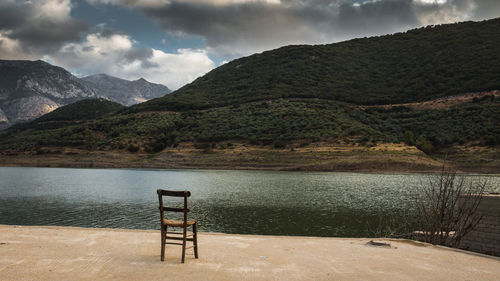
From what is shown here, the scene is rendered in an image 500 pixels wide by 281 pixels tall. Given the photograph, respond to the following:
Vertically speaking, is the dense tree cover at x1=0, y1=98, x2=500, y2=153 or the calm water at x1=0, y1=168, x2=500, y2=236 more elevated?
the dense tree cover at x1=0, y1=98, x2=500, y2=153

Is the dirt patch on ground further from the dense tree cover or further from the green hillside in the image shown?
the dense tree cover

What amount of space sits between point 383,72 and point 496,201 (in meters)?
116

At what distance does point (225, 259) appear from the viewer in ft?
24.5

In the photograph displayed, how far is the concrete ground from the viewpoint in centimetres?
624

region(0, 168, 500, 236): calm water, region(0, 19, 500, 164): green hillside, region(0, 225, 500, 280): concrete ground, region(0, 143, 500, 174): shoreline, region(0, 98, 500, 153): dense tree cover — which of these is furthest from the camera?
region(0, 19, 500, 164): green hillside

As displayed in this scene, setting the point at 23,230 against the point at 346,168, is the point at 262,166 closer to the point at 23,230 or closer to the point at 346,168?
the point at 346,168

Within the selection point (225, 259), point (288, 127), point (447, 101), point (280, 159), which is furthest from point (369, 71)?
point (225, 259)

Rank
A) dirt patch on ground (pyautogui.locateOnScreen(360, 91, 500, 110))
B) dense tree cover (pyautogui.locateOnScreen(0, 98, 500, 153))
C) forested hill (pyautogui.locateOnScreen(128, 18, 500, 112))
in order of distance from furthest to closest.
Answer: forested hill (pyautogui.locateOnScreen(128, 18, 500, 112))
dirt patch on ground (pyautogui.locateOnScreen(360, 91, 500, 110))
dense tree cover (pyautogui.locateOnScreen(0, 98, 500, 153))

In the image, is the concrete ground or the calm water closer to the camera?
the concrete ground

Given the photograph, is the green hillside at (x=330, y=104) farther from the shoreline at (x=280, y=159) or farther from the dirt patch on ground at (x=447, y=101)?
the shoreline at (x=280, y=159)

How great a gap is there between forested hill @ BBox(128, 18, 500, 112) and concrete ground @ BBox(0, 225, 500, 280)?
93.0 meters

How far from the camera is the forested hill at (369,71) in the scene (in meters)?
97.6

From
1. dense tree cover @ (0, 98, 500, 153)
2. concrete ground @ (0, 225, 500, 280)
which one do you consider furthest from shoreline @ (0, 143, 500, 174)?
concrete ground @ (0, 225, 500, 280)

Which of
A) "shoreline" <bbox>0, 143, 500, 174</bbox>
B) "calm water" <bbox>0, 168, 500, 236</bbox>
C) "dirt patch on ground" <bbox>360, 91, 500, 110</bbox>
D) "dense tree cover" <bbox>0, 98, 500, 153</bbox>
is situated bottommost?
"calm water" <bbox>0, 168, 500, 236</bbox>
